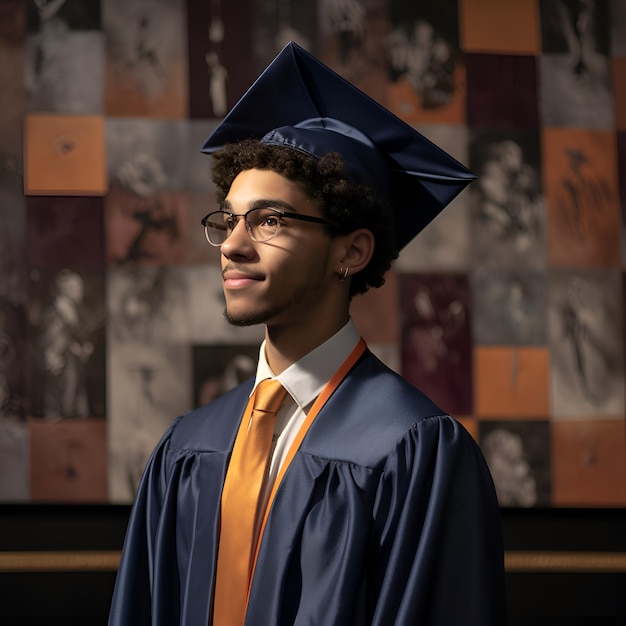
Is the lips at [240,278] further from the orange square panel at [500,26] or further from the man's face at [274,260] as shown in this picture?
the orange square panel at [500,26]

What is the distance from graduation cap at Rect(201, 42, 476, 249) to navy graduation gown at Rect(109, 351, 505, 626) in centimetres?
39

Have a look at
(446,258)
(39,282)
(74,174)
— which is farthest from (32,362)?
(446,258)

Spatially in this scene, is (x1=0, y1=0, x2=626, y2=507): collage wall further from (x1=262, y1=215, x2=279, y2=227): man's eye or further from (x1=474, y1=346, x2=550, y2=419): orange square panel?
(x1=262, y1=215, x2=279, y2=227): man's eye

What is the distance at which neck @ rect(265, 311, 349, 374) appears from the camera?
1.71 m

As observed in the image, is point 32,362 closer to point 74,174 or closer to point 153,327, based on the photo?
point 153,327

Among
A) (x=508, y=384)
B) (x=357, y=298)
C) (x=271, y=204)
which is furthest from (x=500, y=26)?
(x=271, y=204)

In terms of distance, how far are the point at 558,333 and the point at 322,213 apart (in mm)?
1652

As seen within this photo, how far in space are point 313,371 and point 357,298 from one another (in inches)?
54.7

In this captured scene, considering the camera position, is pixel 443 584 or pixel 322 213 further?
pixel 322 213

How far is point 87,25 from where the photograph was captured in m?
2.98

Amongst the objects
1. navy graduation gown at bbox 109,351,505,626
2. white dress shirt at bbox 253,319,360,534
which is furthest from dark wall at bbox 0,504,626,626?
white dress shirt at bbox 253,319,360,534

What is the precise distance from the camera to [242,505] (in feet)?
5.30

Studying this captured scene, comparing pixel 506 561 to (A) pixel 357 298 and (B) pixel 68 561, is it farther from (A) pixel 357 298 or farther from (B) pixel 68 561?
(B) pixel 68 561

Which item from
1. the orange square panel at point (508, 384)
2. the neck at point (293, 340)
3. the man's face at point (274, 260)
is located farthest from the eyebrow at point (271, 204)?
the orange square panel at point (508, 384)
